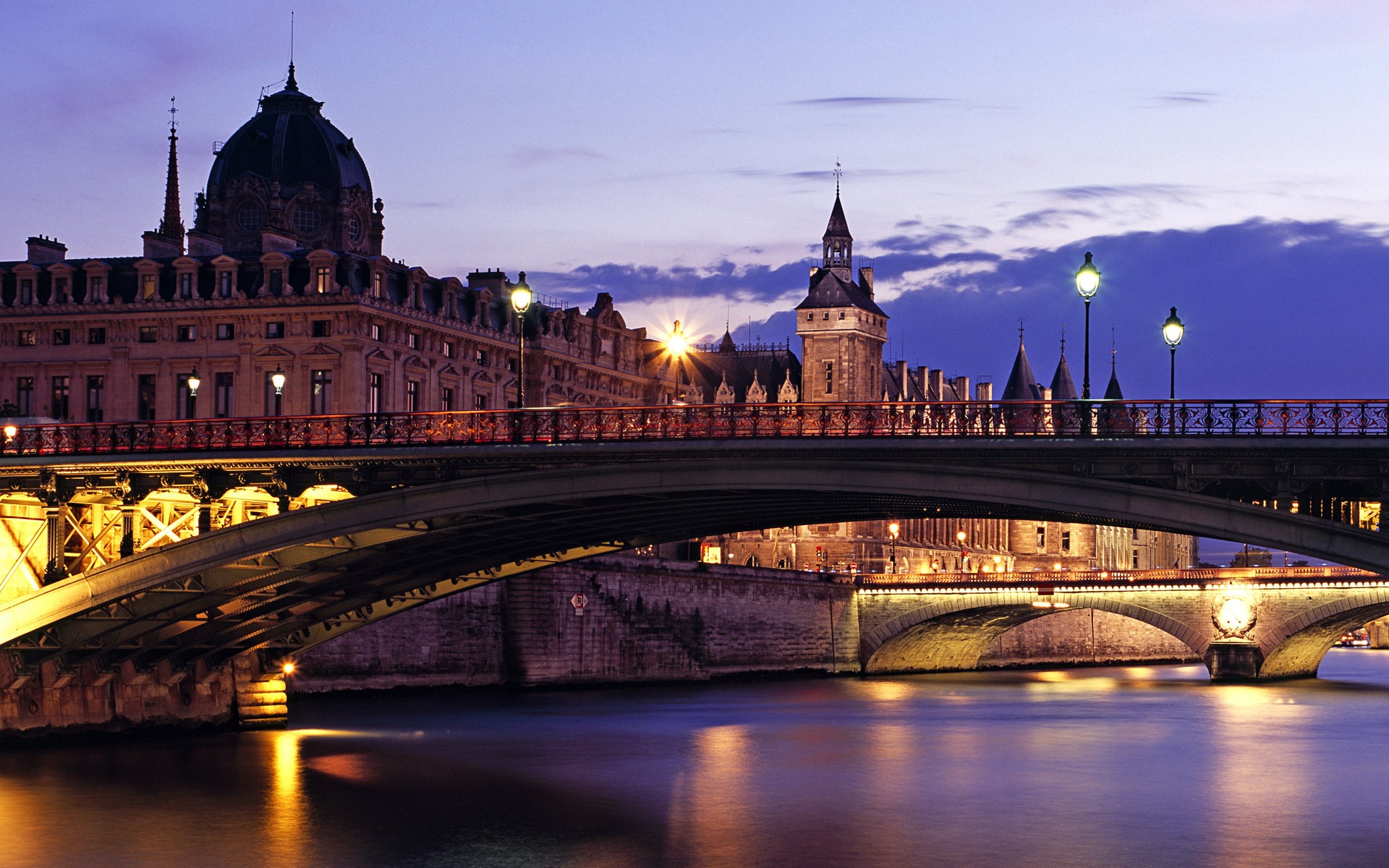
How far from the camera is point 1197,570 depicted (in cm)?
10600

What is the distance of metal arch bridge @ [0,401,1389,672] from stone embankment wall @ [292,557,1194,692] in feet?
62.3

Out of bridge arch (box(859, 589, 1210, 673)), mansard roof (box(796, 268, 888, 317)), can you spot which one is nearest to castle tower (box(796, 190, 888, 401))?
mansard roof (box(796, 268, 888, 317))

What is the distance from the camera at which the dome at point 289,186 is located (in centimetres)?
9162

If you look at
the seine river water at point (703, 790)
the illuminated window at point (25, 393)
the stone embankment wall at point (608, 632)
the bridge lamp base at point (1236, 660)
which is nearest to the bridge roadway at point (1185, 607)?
the bridge lamp base at point (1236, 660)

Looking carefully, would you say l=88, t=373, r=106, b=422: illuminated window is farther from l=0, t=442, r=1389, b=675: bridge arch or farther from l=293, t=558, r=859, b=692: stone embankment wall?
l=0, t=442, r=1389, b=675: bridge arch

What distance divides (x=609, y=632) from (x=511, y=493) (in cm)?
4419

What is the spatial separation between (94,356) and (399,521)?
44.2m

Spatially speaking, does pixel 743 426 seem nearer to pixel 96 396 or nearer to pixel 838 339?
pixel 96 396

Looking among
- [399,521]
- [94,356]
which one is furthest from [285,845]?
[94,356]

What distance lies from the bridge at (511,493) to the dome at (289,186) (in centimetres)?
3733

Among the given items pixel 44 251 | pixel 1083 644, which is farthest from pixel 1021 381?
pixel 44 251

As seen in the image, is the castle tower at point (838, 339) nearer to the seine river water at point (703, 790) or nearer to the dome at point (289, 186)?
the dome at point (289, 186)

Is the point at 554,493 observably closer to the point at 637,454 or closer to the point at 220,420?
the point at 637,454

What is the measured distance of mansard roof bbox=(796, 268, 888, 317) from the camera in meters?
153
